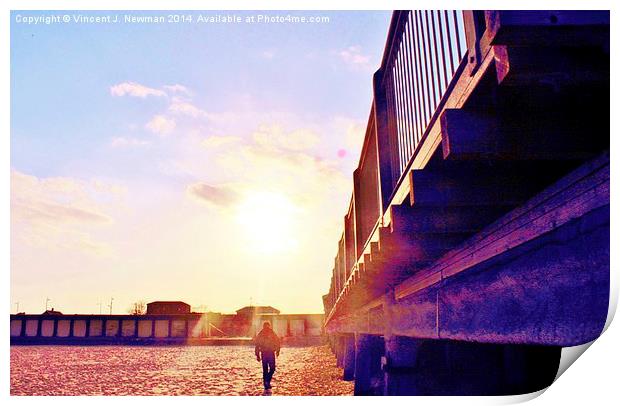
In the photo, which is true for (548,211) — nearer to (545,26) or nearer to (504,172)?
(504,172)

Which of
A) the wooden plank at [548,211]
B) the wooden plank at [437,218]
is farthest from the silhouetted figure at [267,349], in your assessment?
the wooden plank at [437,218]

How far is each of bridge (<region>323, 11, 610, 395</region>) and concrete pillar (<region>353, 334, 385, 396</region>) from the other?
534 cm

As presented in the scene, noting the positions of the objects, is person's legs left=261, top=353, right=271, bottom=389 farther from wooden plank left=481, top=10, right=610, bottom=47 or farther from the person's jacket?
wooden plank left=481, top=10, right=610, bottom=47

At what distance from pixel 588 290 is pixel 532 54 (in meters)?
1.37

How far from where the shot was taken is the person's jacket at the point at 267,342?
40.2 feet

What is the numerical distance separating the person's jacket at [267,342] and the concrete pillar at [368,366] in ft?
6.33

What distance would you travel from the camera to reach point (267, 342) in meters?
12.3

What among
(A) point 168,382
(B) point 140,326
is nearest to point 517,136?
(A) point 168,382

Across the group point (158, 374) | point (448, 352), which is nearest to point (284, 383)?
point (448, 352)
